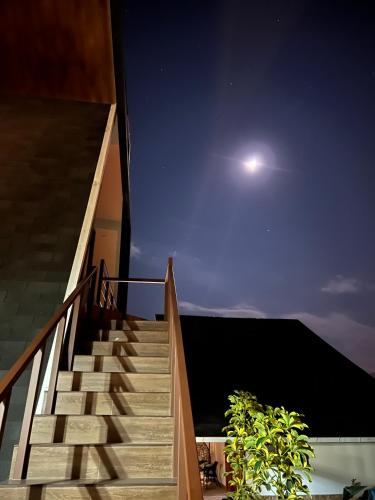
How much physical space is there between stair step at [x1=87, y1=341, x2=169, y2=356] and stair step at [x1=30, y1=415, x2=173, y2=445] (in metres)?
0.88

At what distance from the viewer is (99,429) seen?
8.05ft

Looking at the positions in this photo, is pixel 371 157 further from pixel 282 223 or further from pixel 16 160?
pixel 16 160

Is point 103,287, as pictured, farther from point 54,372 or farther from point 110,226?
point 110,226

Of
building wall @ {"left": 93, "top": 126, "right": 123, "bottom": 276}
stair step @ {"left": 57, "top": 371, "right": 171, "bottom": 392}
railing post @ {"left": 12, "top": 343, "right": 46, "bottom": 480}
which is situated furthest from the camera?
A: building wall @ {"left": 93, "top": 126, "right": 123, "bottom": 276}

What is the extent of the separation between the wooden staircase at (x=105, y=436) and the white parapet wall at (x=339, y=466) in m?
5.36

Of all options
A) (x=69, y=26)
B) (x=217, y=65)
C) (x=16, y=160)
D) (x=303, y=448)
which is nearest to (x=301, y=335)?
(x=303, y=448)

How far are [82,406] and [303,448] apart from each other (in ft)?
6.22

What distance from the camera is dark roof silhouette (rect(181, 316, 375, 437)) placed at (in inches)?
237

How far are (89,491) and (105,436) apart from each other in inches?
17.9

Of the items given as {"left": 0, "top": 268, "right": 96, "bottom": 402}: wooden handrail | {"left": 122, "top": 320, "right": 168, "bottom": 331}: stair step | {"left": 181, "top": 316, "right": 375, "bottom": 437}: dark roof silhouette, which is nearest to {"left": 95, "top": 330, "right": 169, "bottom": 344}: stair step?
{"left": 122, "top": 320, "right": 168, "bottom": 331}: stair step

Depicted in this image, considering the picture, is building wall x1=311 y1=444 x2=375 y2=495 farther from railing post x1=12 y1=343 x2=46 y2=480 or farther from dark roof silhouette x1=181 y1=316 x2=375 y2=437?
railing post x1=12 y1=343 x2=46 y2=480

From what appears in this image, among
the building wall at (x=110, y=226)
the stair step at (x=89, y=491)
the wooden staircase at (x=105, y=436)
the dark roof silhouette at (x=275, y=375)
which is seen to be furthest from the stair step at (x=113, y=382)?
the building wall at (x=110, y=226)

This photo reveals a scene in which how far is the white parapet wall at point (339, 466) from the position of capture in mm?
6781

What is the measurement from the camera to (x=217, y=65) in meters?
17.0
